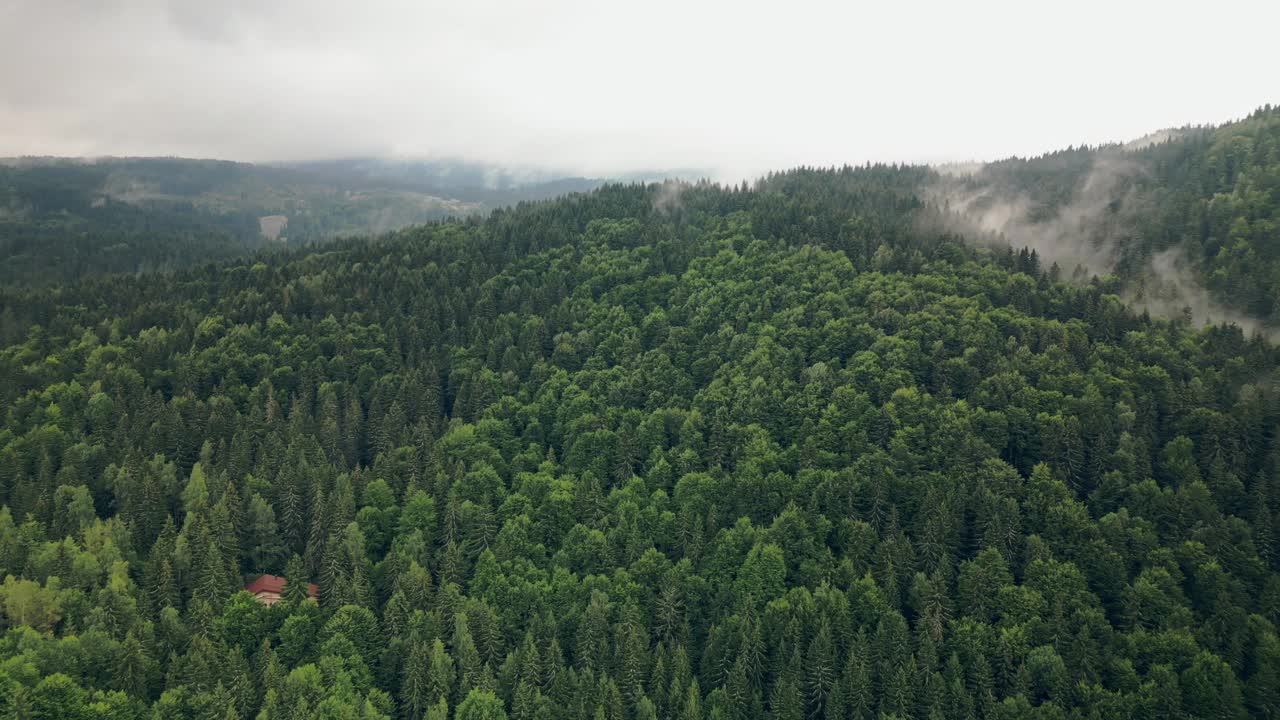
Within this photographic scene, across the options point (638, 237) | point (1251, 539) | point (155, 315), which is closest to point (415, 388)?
point (155, 315)

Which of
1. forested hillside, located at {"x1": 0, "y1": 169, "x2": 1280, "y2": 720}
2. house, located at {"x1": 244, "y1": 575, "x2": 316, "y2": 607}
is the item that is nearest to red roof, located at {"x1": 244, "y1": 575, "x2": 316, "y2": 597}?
house, located at {"x1": 244, "y1": 575, "x2": 316, "y2": 607}

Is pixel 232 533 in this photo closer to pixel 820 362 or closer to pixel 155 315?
pixel 155 315

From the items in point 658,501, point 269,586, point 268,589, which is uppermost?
point 658,501

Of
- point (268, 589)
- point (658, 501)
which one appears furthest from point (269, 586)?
point (658, 501)

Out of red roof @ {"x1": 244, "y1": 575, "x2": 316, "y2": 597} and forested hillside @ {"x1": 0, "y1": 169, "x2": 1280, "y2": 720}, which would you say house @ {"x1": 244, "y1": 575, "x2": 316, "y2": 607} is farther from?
forested hillside @ {"x1": 0, "y1": 169, "x2": 1280, "y2": 720}

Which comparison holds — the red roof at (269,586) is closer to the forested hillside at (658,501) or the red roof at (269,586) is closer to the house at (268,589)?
the house at (268,589)

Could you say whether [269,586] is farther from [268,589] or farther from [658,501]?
[658,501]
